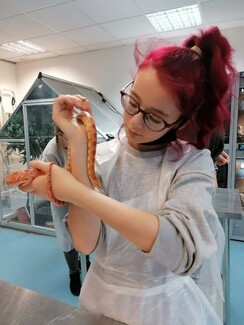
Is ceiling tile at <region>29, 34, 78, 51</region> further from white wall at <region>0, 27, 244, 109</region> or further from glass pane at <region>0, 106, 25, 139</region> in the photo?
glass pane at <region>0, 106, 25, 139</region>

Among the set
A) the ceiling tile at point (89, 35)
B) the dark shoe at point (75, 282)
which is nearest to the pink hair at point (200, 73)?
the dark shoe at point (75, 282)

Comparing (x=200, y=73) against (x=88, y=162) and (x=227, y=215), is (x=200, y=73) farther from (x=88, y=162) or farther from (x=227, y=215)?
(x=227, y=215)

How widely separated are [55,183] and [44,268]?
7.17 ft

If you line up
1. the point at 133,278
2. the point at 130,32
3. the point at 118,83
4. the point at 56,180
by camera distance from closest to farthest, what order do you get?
the point at 56,180, the point at 133,278, the point at 130,32, the point at 118,83

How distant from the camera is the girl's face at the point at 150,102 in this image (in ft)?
1.81

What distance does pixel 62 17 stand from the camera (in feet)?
9.73

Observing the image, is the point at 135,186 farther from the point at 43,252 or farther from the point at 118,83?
the point at 118,83

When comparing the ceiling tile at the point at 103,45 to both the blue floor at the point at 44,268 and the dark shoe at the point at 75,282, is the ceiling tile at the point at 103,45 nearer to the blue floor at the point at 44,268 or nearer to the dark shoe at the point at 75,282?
the blue floor at the point at 44,268

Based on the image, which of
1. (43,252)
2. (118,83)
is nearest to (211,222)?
(43,252)

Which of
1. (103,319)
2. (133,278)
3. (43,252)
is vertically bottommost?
(43,252)

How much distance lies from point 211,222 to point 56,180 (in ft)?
1.10

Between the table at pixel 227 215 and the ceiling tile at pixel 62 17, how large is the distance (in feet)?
8.05

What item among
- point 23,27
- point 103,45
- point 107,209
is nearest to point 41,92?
point 23,27

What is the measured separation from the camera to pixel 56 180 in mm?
510
